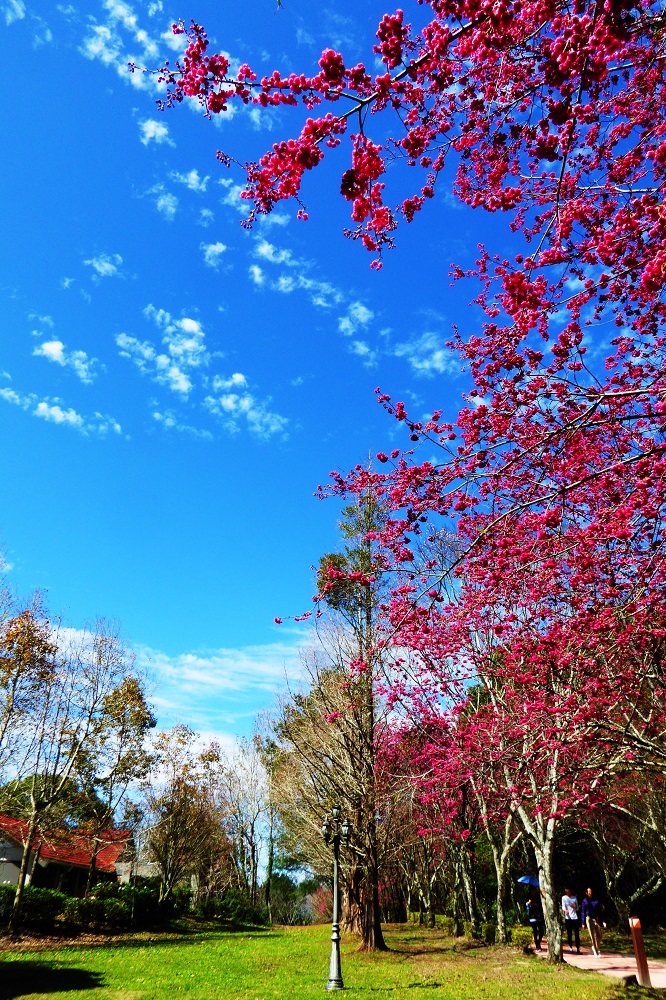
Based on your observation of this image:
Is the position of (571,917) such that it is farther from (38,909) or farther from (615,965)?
(38,909)

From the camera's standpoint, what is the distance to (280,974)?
13.0 meters

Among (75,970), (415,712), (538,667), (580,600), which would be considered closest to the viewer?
(580,600)

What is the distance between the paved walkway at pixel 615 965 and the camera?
1079cm

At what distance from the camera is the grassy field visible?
397 inches

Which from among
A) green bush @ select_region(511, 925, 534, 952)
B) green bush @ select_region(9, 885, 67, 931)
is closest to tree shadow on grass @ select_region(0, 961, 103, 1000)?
green bush @ select_region(9, 885, 67, 931)

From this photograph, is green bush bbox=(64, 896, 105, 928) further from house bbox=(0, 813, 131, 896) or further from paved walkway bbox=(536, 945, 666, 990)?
paved walkway bbox=(536, 945, 666, 990)

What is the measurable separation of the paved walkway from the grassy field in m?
0.77

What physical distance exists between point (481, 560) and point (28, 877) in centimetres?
2313

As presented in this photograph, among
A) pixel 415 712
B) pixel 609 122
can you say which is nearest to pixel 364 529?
pixel 415 712

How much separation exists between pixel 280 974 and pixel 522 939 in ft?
26.5

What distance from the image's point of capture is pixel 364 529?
809 inches

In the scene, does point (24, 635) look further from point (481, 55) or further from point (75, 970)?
point (481, 55)

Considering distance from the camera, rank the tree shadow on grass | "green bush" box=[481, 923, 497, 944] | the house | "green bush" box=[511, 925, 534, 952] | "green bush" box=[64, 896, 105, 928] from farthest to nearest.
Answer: the house → "green bush" box=[64, 896, 105, 928] → "green bush" box=[481, 923, 497, 944] → "green bush" box=[511, 925, 534, 952] → the tree shadow on grass

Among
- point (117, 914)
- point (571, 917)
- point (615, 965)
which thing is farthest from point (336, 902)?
point (117, 914)
